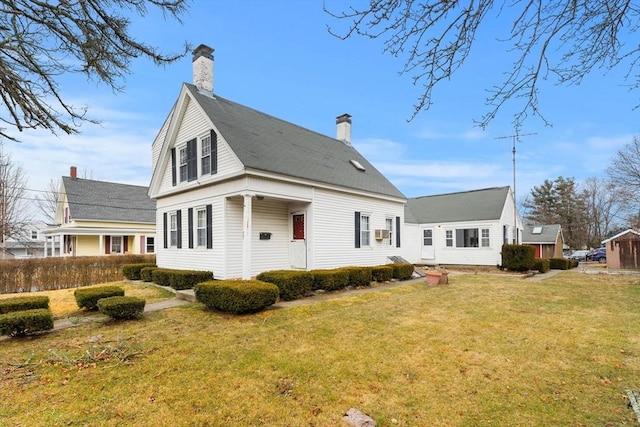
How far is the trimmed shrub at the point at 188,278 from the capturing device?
11047 millimetres

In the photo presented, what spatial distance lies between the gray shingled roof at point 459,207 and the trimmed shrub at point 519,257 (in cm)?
261

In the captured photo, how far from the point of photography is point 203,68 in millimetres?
13281

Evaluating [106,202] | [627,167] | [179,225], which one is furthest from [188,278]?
[627,167]

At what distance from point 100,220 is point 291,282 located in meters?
22.4

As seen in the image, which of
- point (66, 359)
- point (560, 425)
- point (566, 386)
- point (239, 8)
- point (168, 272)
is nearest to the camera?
point (560, 425)

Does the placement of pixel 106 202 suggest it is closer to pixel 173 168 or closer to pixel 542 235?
pixel 173 168

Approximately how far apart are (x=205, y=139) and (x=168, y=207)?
13.3ft

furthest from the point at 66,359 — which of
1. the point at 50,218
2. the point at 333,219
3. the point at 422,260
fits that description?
the point at 50,218

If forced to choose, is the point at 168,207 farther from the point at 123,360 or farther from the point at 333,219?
the point at 123,360

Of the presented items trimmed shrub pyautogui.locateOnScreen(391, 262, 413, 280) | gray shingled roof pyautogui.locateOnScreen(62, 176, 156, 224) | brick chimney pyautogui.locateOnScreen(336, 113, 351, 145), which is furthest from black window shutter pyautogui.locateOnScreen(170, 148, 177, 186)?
gray shingled roof pyautogui.locateOnScreen(62, 176, 156, 224)

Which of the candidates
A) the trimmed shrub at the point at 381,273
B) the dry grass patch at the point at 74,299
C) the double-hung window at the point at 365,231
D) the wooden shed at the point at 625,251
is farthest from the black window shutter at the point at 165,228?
the wooden shed at the point at 625,251

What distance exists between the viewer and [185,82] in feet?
41.8

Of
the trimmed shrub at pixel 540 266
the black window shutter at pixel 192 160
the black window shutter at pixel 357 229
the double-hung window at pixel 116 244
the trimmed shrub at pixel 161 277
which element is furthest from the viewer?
the double-hung window at pixel 116 244

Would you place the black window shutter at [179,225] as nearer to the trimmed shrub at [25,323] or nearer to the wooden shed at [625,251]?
the trimmed shrub at [25,323]
